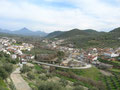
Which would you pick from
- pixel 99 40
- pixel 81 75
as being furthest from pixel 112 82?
pixel 99 40

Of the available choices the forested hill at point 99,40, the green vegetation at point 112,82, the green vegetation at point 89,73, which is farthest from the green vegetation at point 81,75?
the forested hill at point 99,40

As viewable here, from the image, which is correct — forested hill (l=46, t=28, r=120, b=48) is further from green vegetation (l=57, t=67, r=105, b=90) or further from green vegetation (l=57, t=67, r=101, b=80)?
green vegetation (l=57, t=67, r=105, b=90)

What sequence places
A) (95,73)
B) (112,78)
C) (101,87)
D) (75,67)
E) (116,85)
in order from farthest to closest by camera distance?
(75,67) → (95,73) → (112,78) → (116,85) → (101,87)

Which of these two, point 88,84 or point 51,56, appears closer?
point 88,84

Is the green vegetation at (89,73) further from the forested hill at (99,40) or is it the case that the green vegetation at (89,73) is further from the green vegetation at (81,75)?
the forested hill at (99,40)

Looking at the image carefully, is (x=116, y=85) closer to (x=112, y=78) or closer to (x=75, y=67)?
(x=112, y=78)

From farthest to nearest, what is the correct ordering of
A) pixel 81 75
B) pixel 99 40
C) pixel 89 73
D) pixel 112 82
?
pixel 99 40
pixel 89 73
pixel 81 75
pixel 112 82

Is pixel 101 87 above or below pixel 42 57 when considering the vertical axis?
below

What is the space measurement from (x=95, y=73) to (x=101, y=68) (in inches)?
181

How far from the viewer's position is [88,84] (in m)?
22.4

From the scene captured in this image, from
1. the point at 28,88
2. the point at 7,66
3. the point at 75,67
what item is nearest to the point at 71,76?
the point at 75,67

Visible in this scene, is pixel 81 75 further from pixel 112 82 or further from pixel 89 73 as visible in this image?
pixel 112 82

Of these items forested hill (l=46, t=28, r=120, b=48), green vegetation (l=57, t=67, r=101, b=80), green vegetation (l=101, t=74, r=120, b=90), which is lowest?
green vegetation (l=101, t=74, r=120, b=90)

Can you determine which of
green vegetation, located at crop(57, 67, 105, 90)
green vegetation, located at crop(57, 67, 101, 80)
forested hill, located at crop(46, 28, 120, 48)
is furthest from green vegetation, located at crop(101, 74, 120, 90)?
forested hill, located at crop(46, 28, 120, 48)
